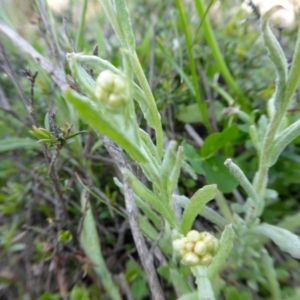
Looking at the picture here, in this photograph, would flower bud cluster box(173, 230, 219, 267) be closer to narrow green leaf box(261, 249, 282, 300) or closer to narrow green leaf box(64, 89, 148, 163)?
narrow green leaf box(64, 89, 148, 163)

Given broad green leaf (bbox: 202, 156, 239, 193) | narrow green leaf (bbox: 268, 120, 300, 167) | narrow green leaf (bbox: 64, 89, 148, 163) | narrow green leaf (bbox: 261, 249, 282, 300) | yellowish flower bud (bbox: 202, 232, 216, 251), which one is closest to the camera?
narrow green leaf (bbox: 64, 89, 148, 163)

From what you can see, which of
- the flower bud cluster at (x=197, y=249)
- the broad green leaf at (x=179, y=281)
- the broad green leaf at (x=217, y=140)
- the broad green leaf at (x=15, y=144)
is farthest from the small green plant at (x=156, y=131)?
the broad green leaf at (x=15, y=144)

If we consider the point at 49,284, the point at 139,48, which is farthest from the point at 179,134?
the point at 49,284

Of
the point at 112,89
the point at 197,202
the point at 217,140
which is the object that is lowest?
the point at 197,202

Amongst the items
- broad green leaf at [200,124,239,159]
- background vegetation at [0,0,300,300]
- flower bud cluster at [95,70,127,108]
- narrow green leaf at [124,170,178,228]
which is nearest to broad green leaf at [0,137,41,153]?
background vegetation at [0,0,300,300]

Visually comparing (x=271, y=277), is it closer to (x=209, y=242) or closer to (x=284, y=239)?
(x=284, y=239)

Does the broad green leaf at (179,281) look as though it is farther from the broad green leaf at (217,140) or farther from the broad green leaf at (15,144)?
the broad green leaf at (15,144)

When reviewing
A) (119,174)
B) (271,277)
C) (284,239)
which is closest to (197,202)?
(284,239)
